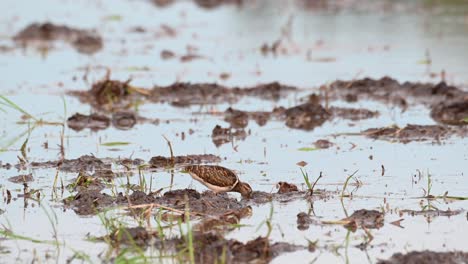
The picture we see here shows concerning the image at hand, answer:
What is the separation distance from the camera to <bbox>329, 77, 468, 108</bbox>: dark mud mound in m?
12.7

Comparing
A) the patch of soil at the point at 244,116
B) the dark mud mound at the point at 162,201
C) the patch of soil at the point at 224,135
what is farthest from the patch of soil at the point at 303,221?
the patch of soil at the point at 244,116

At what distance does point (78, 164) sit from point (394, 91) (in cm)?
520

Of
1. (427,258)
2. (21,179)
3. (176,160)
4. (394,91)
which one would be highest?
(394,91)

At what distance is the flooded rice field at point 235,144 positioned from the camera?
6691mm

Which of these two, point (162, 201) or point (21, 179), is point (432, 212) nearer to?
point (162, 201)

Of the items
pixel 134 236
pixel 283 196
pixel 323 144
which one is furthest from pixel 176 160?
pixel 134 236

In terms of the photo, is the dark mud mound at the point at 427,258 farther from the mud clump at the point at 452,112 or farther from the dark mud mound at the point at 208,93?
the dark mud mound at the point at 208,93

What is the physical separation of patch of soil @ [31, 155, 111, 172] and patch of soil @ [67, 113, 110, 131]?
204 centimetres

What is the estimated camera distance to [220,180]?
780 centimetres

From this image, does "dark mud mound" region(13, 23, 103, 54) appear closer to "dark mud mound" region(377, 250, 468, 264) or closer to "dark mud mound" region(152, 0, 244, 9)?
"dark mud mound" region(152, 0, 244, 9)

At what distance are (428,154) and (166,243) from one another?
A: 12.4 feet

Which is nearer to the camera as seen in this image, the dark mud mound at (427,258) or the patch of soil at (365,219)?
the dark mud mound at (427,258)

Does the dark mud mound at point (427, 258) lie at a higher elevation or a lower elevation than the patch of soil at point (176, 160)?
lower

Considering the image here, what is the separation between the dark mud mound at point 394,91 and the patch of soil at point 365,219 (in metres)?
5.27
